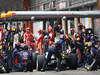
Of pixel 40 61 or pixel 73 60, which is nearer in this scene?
pixel 40 61

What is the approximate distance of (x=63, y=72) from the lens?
581 inches

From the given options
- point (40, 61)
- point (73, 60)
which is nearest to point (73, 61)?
point (73, 60)

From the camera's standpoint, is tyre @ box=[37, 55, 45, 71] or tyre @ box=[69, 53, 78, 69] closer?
tyre @ box=[37, 55, 45, 71]

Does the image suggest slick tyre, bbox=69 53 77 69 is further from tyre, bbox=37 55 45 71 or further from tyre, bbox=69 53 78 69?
tyre, bbox=37 55 45 71

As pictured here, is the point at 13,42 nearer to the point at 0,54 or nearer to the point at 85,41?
the point at 0,54

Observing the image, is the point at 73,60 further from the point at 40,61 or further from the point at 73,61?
the point at 40,61

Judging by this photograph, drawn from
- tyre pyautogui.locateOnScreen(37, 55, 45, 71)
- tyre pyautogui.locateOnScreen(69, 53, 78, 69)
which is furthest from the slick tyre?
tyre pyautogui.locateOnScreen(37, 55, 45, 71)

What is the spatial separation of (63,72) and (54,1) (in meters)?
16.7

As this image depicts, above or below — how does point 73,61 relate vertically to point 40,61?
below

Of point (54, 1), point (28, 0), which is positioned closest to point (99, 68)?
point (54, 1)

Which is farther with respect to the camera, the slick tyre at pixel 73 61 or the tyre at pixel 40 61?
the slick tyre at pixel 73 61

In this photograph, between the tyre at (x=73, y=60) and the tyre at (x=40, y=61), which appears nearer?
the tyre at (x=40, y=61)

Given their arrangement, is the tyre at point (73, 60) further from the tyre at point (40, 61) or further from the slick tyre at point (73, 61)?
the tyre at point (40, 61)

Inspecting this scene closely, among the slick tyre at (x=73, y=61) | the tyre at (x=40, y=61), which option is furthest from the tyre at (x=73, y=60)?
the tyre at (x=40, y=61)
